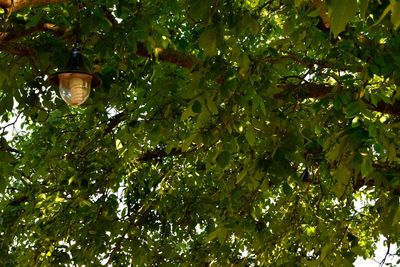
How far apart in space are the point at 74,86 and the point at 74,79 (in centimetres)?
5

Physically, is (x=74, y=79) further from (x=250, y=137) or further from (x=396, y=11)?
(x=396, y=11)

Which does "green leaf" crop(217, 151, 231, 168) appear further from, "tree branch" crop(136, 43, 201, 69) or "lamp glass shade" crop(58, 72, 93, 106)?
"tree branch" crop(136, 43, 201, 69)

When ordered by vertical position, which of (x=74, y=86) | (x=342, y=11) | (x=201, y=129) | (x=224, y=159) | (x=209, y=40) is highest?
Answer: (x=74, y=86)

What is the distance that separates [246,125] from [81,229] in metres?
2.68

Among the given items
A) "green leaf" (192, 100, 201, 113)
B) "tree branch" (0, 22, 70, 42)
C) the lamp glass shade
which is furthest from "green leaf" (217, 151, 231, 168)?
"tree branch" (0, 22, 70, 42)

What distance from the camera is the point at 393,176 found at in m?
3.44

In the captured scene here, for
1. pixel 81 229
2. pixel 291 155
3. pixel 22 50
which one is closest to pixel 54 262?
pixel 81 229

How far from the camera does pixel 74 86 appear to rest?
4023 millimetres

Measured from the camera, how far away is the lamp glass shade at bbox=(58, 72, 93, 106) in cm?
400

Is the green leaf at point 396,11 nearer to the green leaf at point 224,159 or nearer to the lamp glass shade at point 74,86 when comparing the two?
the green leaf at point 224,159

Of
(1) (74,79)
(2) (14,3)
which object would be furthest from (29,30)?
(2) (14,3)

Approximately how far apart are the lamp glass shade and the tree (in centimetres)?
16

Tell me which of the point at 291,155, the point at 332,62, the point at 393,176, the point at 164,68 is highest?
the point at 164,68

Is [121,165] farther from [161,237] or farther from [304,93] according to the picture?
[304,93]
